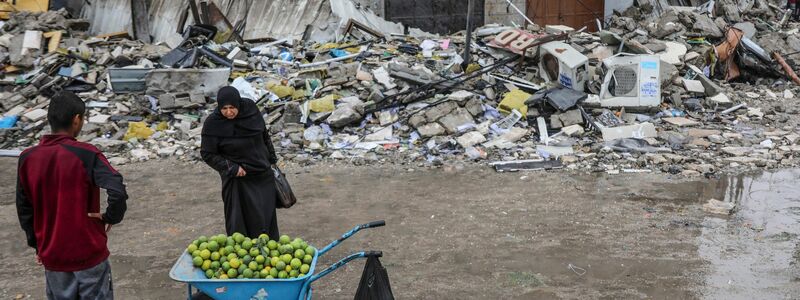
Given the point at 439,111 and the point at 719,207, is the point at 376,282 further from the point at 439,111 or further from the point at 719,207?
the point at 439,111

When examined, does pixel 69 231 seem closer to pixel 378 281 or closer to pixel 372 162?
pixel 378 281

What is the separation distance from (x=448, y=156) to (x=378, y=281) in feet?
18.4

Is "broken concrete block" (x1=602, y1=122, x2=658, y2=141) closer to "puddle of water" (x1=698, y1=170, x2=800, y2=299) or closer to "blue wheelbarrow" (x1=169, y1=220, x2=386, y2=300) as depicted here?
"puddle of water" (x1=698, y1=170, x2=800, y2=299)

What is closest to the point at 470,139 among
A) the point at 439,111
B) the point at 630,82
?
the point at 439,111

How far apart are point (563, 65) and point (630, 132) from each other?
162 cm

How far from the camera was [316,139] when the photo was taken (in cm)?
1006

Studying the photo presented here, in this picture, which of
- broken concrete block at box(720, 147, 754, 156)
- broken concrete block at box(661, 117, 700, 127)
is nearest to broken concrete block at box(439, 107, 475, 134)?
broken concrete block at box(661, 117, 700, 127)

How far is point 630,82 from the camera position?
10.4 metres

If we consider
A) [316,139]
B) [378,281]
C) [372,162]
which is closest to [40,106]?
[316,139]

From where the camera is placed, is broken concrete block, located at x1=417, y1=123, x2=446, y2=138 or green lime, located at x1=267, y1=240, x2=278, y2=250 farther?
broken concrete block, located at x1=417, y1=123, x2=446, y2=138

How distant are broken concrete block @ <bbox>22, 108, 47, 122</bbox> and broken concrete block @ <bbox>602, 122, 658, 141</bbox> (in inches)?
340

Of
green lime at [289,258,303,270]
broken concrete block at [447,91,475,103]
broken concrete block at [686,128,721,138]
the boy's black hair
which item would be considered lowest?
broken concrete block at [686,128,721,138]

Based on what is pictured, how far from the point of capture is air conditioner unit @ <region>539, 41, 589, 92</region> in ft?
34.5


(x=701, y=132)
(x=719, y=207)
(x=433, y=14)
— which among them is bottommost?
(x=701, y=132)
